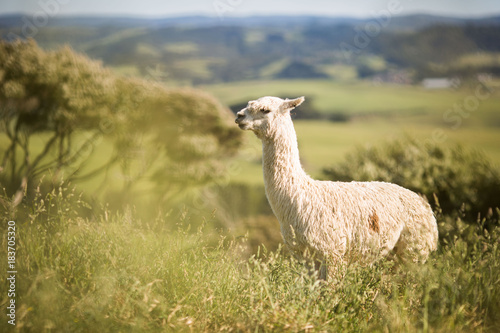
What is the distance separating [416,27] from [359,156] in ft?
53.7

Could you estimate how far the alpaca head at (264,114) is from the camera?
4777mm

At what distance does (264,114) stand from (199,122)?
8426mm

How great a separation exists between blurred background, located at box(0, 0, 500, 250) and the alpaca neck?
54cm

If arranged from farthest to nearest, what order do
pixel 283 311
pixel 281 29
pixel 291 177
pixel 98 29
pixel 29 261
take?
pixel 281 29 → pixel 98 29 → pixel 291 177 → pixel 29 261 → pixel 283 311

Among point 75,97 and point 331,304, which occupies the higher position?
point 75,97

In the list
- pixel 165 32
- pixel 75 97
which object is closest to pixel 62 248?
pixel 75 97

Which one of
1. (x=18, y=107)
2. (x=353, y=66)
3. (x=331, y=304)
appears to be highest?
(x=353, y=66)

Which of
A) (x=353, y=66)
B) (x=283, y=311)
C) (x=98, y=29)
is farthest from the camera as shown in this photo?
(x=353, y=66)

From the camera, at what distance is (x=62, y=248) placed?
4395 mm

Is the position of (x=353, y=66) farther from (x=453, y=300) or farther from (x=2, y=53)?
(x=453, y=300)

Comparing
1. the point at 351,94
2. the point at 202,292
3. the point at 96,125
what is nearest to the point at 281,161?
the point at 202,292

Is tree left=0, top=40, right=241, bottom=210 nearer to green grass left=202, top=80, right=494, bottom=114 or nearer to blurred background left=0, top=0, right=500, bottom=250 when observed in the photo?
blurred background left=0, top=0, right=500, bottom=250

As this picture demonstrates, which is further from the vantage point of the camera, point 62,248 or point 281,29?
point 281,29

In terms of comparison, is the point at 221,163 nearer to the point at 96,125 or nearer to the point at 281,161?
the point at 96,125
